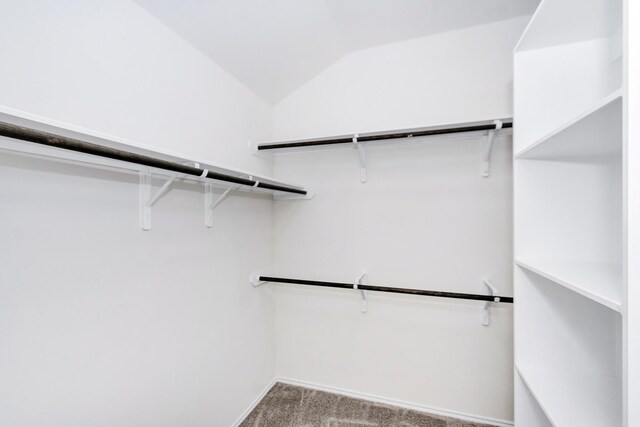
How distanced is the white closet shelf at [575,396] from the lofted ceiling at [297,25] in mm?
1775

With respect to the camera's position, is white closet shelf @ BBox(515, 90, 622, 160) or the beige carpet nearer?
white closet shelf @ BBox(515, 90, 622, 160)

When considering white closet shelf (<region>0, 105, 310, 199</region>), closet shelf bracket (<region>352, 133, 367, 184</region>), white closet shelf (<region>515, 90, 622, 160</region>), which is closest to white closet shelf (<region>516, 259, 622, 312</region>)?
white closet shelf (<region>515, 90, 622, 160</region>)

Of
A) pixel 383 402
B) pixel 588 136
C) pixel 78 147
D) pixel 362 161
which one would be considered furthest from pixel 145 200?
pixel 383 402

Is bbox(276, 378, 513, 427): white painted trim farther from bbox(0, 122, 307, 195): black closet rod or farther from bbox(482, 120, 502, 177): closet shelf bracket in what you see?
bbox(0, 122, 307, 195): black closet rod

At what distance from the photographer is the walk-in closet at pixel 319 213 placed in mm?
837

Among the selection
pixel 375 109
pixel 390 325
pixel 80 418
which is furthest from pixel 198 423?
pixel 375 109

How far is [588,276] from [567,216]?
314mm

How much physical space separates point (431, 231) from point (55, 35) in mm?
1882

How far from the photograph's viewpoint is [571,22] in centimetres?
100

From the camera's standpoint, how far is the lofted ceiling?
1279 mm

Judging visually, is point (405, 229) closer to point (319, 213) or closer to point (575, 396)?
point (319, 213)

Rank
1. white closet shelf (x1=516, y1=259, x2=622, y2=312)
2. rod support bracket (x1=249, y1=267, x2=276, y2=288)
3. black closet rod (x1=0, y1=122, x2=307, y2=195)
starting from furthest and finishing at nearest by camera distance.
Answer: rod support bracket (x1=249, y1=267, x2=276, y2=288) < white closet shelf (x1=516, y1=259, x2=622, y2=312) < black closet rod (x1=0, y1=122, x2=307, y2=195)

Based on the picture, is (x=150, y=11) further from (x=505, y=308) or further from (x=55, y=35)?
(x=505, y=308)

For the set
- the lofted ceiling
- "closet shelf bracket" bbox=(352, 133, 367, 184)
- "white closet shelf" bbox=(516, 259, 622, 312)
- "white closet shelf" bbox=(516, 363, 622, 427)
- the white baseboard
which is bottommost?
the white baseboard
